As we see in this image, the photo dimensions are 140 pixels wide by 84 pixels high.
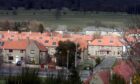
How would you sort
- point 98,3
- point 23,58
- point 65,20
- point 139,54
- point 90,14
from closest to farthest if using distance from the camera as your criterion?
point 139,54 < point 23,58 < point 65,20 < point 90,14 < point 98,3

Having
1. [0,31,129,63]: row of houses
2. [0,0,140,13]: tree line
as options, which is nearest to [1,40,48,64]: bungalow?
[0,31,129,63]: row of houses

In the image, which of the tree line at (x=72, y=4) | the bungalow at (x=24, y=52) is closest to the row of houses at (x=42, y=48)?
the bungalow at (x=24, y=52)

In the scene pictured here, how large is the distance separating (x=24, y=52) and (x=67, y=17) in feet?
169

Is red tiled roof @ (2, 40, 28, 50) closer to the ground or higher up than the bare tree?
closer to the ground

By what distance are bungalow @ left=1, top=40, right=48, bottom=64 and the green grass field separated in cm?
3990

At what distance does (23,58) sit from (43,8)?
63.2 m

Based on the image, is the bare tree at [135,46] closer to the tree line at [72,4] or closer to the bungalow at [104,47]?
the bungalow at [104,47]

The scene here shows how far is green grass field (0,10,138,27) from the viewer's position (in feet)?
260

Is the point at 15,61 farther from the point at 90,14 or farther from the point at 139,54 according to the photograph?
the point at 90,14

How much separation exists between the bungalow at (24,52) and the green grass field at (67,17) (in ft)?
131

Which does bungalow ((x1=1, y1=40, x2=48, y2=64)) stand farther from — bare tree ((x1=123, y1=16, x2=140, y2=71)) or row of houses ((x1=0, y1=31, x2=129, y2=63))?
bare tree ((x1=123, y1=16, x2=140, y2=71))

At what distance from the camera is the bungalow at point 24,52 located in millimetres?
35188

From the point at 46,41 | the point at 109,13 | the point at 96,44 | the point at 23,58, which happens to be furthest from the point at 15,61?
the point at 109,13

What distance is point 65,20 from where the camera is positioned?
83.9m
